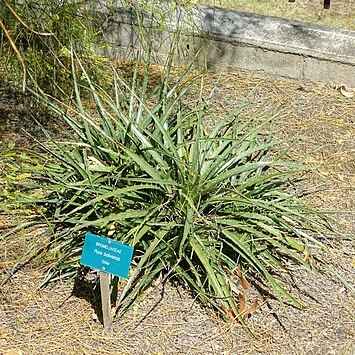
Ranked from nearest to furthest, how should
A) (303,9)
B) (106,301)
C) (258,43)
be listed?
(106,301), (258,43), (303,9)

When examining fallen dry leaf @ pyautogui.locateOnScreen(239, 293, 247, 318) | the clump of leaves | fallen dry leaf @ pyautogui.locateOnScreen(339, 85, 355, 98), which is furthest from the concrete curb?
fallen dry leaf @ pyautogui.locateOnScreen(239, 293, 247, 318)

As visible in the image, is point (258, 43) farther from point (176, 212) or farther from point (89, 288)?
point (89, 288)

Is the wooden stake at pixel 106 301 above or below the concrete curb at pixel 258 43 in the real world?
below

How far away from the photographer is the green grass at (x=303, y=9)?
24.1 feet

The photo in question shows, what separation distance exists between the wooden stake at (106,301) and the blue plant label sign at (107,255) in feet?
0.17

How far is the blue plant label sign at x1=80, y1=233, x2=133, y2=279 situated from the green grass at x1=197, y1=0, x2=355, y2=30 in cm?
461

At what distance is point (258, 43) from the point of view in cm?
580

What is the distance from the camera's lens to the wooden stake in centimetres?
315

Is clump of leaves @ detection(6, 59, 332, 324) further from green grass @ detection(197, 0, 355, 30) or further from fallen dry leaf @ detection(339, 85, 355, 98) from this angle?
green grass @ detection(197, 0, 355, 30)

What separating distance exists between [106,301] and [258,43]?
3.15 meters

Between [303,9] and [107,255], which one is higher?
[303,9]

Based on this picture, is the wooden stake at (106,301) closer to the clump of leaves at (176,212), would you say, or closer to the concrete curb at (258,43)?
the clump of leaves at (176,212)

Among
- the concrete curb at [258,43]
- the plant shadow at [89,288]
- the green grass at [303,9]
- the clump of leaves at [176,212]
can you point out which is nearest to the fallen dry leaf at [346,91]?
the concrete curb at [258,43]

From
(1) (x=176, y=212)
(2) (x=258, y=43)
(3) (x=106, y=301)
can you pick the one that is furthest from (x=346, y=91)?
(3) (x=106, y=301)
